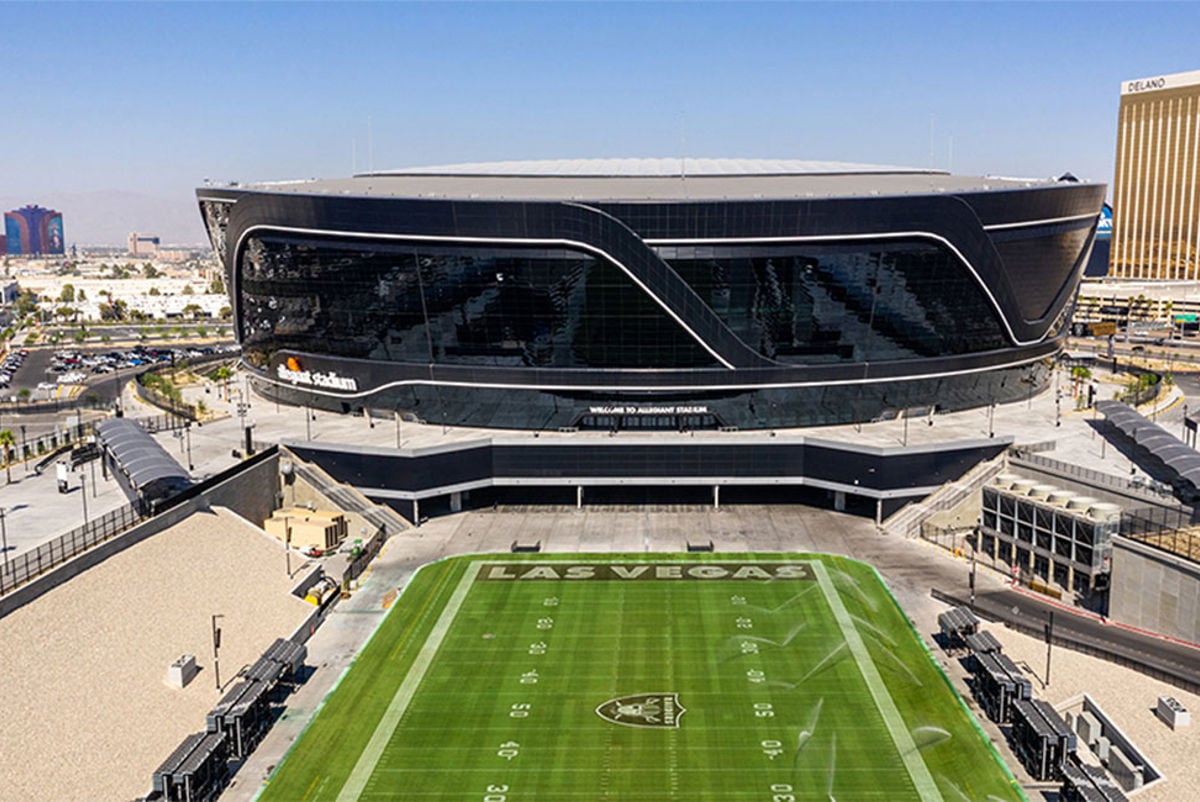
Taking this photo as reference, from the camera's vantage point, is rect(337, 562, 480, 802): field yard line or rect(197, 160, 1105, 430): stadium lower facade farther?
rect(197, 160, 1105, 430): stadium lower facade

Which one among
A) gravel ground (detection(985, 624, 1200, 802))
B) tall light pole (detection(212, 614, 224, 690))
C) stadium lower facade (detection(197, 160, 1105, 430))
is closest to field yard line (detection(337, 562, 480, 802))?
tall light pole (detection(212, 614, 224, 690))

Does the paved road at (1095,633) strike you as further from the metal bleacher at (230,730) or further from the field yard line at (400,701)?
the metal bleacher at (230,730)

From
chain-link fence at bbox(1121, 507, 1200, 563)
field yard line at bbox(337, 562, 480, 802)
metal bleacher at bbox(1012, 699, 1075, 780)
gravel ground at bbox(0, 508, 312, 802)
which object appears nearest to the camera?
gravel ground at bbox(0, 508, 312, 802)

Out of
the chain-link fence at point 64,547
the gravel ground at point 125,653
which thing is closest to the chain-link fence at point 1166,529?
the gravel ground at point 125,653

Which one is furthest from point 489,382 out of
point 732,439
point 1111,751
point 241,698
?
point 1111,751

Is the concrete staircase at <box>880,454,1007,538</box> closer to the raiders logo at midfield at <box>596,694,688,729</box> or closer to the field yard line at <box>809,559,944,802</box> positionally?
the field yard line at <box>809,559,944,802</box>

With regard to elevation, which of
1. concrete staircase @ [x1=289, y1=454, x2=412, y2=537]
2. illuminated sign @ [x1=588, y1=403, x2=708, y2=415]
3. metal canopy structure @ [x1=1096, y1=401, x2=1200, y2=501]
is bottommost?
concrete staircase @ [x1=289, y1=454, x2=412, y2=537]

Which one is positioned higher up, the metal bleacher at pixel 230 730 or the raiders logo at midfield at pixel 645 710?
the metal bleacher at pixel 230 730
